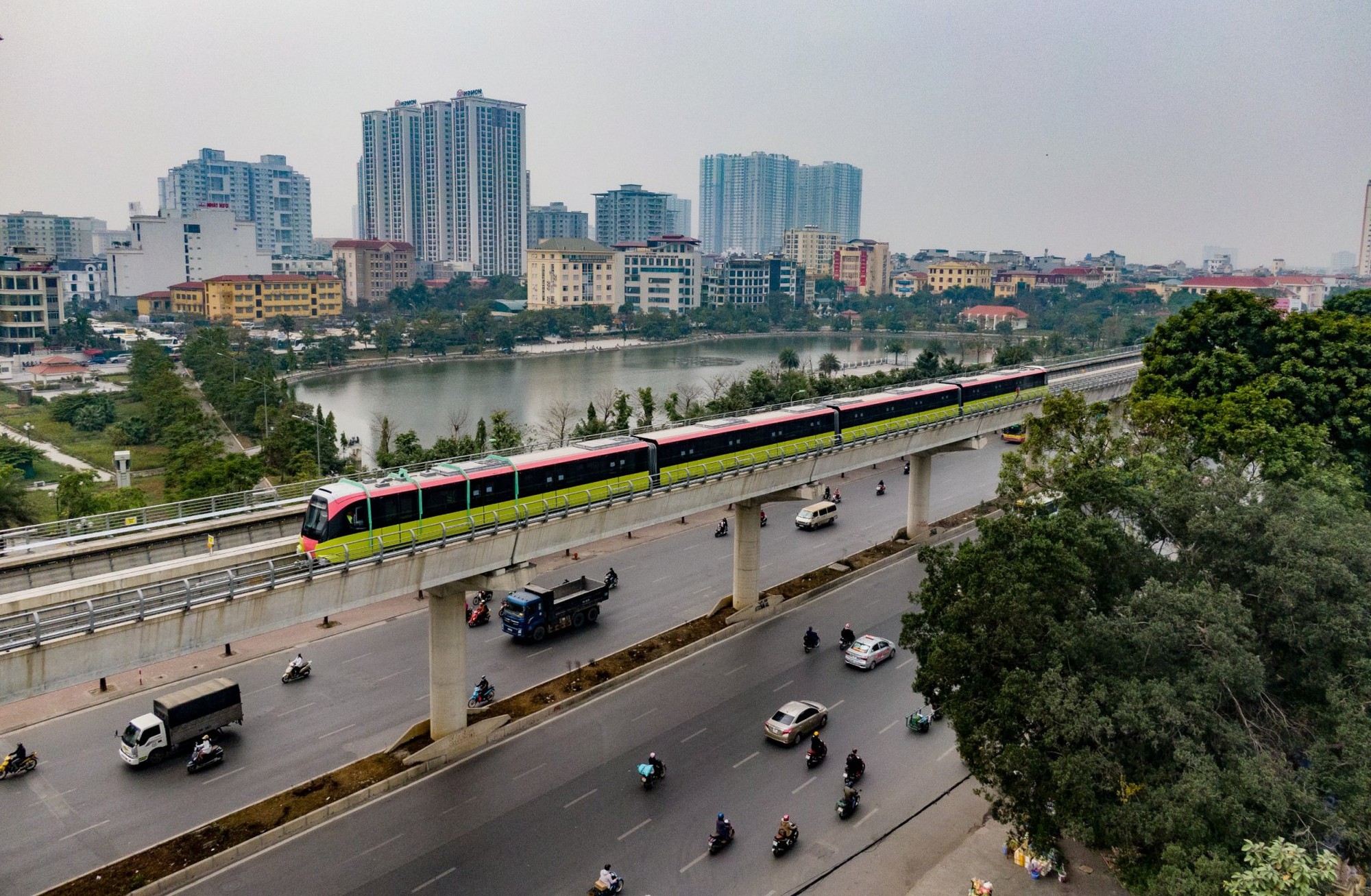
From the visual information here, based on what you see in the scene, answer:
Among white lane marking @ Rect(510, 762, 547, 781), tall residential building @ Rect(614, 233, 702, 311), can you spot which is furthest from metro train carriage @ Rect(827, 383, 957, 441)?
tall residential building @ Rect(614, 233, 702, 311)

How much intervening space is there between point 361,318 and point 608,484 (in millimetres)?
82366

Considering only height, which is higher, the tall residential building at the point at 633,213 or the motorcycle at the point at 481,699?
the tall residential building at the point at 633,213

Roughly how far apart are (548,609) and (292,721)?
266 inches

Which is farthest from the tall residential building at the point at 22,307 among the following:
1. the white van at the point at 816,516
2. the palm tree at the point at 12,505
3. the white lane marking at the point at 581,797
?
the white lane marking at the point at 581,797

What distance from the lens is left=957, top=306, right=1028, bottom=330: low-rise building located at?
131125 millimetres

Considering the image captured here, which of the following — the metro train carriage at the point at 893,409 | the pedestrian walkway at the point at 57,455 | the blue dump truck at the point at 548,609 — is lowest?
the blue dump truck at the point at 548,609

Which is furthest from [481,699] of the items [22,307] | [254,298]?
Answer: [254,298]

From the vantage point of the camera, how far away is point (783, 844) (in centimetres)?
1595

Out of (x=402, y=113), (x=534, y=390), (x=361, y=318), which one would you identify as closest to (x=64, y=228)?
(x=402, y=113)

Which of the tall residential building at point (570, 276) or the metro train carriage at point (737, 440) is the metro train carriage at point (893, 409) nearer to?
the metro train carriage at point (737, 440)

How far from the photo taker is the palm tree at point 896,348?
9069cm

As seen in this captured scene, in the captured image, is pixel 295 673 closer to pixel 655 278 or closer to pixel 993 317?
pixel 655 278

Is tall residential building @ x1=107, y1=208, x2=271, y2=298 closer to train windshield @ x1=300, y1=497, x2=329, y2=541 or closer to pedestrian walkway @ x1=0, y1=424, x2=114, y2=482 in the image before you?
pedestrian walkway @ x1=0, y1=424, x2=114, y2=482

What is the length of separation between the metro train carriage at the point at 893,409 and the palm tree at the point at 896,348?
163 feet
